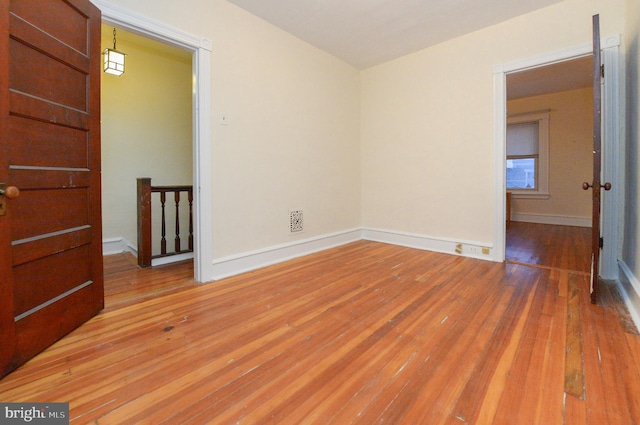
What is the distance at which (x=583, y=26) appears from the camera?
9.12ft

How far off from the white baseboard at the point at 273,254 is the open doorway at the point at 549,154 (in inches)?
112

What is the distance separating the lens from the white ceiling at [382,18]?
2.88 metres

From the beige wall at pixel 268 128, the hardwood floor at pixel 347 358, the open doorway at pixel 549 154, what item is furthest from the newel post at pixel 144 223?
the open doorway at pixel 549 154

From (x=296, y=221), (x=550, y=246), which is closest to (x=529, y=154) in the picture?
(x=550, y=246)

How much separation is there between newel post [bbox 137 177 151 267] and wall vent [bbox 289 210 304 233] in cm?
160

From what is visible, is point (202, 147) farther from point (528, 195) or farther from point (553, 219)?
point (553, 219)

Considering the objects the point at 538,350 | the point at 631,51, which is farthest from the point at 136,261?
the point at 631,51

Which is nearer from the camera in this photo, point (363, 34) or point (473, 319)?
point (473, 319)

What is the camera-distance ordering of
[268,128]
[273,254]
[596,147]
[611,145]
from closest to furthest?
1. [596,147]
2. [611,145]
3. [268,128]
4. [273,254]

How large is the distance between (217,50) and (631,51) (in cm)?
359

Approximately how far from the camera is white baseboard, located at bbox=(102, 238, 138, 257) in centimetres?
401

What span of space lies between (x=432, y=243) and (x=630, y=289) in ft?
6.42

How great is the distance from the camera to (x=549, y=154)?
620 cm

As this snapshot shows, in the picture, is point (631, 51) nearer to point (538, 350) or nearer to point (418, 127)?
point (418, 127)
